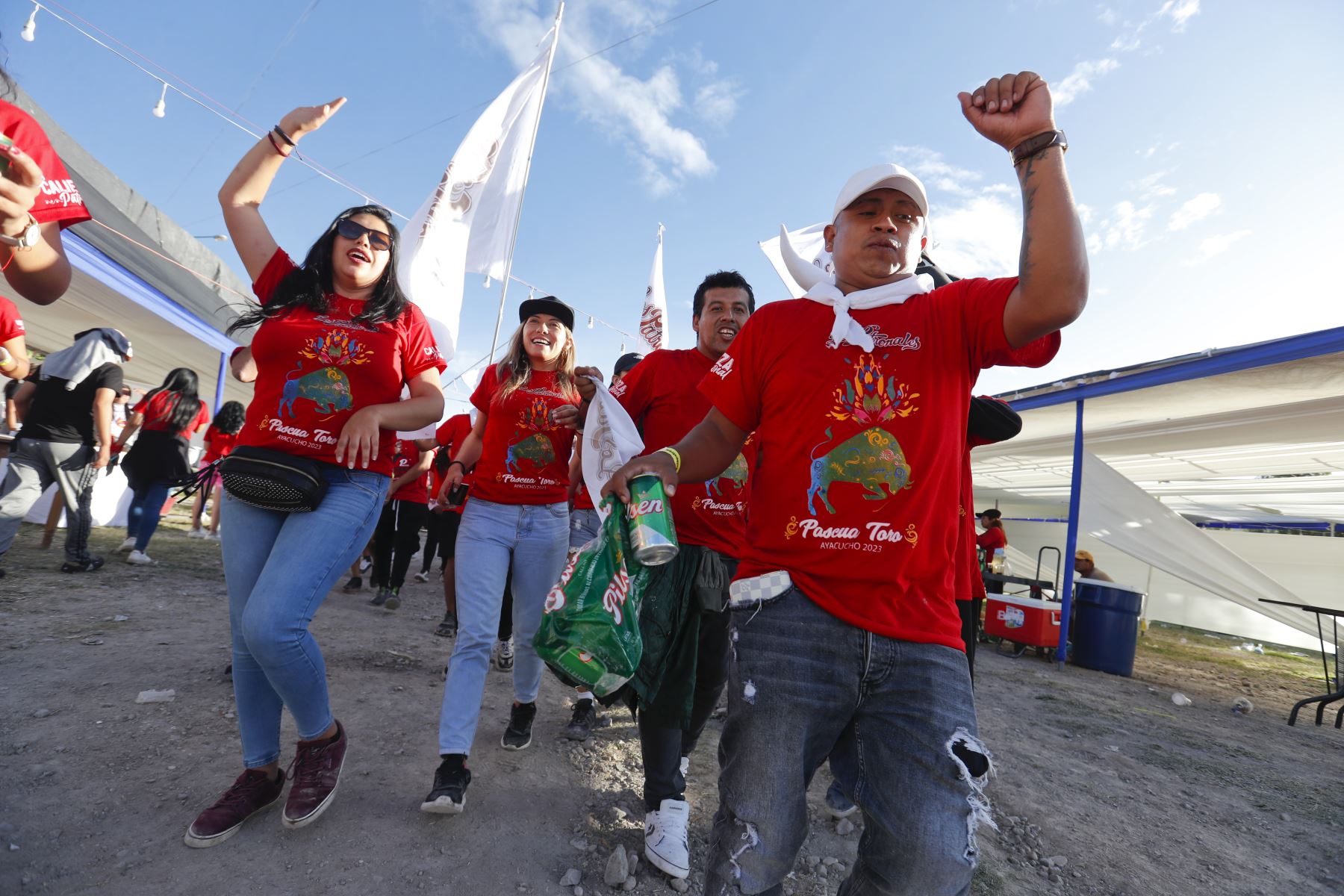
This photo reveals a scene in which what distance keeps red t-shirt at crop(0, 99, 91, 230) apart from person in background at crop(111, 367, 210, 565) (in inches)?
199

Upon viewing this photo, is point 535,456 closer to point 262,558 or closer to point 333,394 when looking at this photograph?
point 333,394

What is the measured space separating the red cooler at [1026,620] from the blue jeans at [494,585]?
6.65m

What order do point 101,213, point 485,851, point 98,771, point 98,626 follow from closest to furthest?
point 485,851
point 98,771
point 98,626
point 101,213

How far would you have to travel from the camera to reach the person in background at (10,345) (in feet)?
9.32

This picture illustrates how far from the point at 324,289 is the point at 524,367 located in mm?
1053

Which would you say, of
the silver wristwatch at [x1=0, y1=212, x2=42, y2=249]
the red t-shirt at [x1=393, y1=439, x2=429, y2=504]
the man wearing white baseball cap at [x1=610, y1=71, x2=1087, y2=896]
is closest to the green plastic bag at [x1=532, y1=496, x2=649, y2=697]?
the man wearing white baseball cap at [x1=610, y1=71, x2=1087, y2=896]

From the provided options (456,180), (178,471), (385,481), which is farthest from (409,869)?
(178,471)

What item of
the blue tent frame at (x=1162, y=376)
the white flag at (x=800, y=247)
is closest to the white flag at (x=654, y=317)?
the white flag at (x=800, y=247)

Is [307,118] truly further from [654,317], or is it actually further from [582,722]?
[654,317]

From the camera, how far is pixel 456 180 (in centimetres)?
589

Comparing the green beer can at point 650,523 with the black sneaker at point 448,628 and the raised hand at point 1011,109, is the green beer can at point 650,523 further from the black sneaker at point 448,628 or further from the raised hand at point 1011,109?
the black sneaker at point 448,628

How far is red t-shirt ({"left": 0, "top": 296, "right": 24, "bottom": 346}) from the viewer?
2.84 metres

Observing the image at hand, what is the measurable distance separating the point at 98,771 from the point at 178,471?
5.00 m

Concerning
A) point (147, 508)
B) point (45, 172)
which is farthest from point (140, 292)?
point (45, 172)
